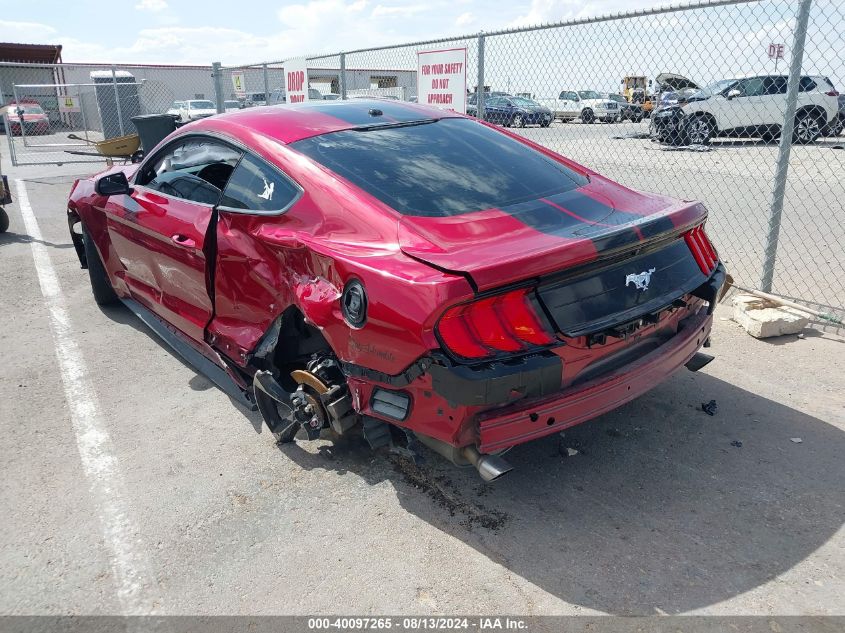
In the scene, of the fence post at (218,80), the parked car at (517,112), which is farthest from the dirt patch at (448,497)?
the fence post at (218,80)

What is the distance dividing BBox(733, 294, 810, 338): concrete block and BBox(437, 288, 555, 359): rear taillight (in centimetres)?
285

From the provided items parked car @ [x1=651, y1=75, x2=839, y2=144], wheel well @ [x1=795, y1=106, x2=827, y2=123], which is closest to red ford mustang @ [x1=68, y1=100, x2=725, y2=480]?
wheel well @ [x1=795, y1=106, x2=827, y2=123]

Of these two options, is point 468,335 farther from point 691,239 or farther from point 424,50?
point 424,50

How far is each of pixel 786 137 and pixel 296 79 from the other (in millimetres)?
8222

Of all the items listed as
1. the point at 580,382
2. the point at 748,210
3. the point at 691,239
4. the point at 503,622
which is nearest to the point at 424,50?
the point at 748,210

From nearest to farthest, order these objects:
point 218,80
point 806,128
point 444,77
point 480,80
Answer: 1. point 480,80
2. point 444,77
3. point 806,128
4. point 218,80

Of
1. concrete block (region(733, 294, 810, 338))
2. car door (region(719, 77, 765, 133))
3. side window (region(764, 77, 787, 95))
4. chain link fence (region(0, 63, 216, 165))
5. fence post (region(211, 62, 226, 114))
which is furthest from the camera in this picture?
chain link fence (region(0, 63, 216, 165))

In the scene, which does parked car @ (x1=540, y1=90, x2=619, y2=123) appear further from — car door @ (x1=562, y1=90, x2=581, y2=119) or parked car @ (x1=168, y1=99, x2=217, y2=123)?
parked car @ (x1=168, y1=99, x2=217, y2=123)

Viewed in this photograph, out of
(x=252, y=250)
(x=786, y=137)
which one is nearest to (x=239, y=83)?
(x=786, y=137)

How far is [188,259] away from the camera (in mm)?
3695

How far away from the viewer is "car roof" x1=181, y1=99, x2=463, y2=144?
11.3 feet

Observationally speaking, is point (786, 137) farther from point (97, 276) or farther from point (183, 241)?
point (97, 276)

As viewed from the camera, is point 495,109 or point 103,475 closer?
point 103,475

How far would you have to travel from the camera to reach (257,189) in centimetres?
329
